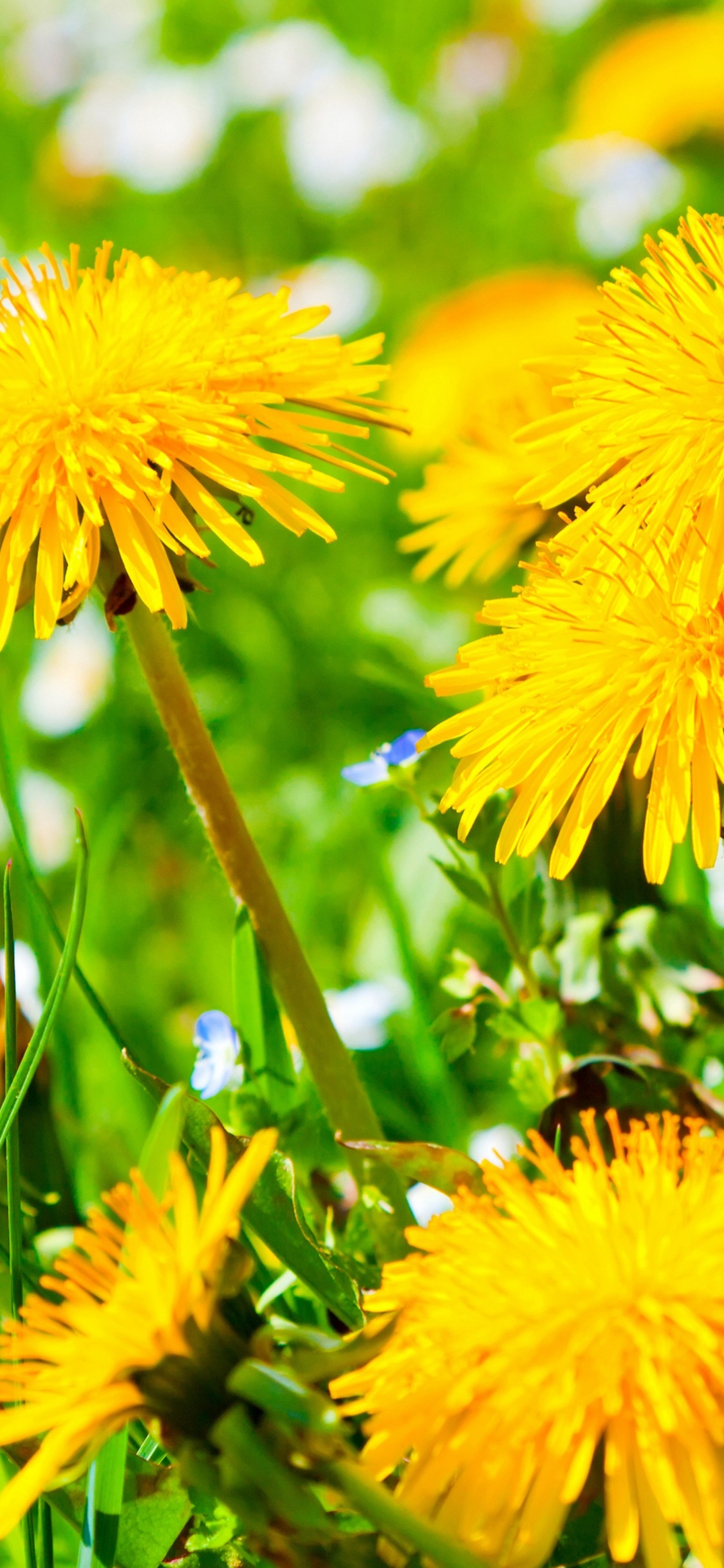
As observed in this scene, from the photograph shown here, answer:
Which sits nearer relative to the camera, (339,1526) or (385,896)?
(339,1526)

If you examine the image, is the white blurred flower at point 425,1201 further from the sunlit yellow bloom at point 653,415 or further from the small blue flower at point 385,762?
the sunlit yellow bloom at point 653,415

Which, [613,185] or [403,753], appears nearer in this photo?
[403,753]

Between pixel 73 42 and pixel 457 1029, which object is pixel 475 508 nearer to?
pixel 457 1029

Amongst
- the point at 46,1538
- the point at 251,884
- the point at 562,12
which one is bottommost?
the point at 46,1538

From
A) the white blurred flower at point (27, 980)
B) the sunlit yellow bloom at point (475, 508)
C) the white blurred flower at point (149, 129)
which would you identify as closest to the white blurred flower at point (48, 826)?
the white blurred flower at point (27, 980)

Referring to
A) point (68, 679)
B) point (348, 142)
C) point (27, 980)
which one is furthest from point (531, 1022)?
point (348, 142)

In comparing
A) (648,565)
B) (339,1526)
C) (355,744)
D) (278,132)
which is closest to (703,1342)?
(339,1526)

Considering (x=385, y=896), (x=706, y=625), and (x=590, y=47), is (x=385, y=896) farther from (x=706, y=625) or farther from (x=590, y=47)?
(x=590, y=47)
